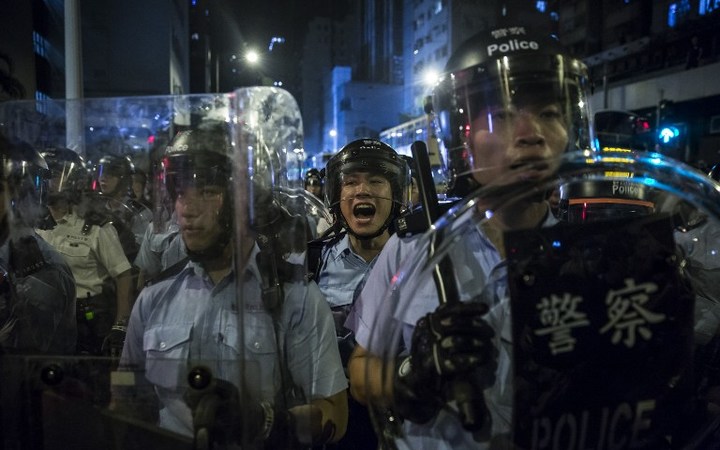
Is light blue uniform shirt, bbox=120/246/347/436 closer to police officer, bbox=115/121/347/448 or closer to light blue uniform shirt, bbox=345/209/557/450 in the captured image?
police officer, bbox=115/121/347/448

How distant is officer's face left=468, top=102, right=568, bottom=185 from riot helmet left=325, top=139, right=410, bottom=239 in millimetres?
1914


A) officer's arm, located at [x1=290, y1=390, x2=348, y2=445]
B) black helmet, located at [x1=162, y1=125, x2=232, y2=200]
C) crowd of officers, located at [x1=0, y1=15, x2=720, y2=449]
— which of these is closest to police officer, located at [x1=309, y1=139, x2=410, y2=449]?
crowd of officers, located at [x1=0, y1=15, x2=720, y2=449]

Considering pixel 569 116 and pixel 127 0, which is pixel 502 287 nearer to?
pixel 569 116

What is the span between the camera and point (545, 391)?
3.82 feet

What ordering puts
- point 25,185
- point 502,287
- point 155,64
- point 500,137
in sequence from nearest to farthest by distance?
1. point 502,287
2. point 25,185
3. point 500,137
4. point 155,64

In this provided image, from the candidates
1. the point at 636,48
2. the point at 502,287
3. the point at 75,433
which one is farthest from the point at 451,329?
the point at 636,48

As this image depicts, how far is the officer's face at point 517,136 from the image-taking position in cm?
178

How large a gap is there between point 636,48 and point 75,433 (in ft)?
97.0

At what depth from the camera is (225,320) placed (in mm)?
1459

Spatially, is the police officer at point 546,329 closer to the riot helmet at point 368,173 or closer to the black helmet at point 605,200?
the black helmet at point 605,200

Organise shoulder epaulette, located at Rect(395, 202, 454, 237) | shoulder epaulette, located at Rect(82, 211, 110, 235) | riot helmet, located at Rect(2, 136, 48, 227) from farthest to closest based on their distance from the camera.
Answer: shoulder epaulette, located at Rect(82, 211, 110, 235) < shoulder epaulette, located at Rect(395, 202, 454, 237) < riot helmet, located at Rect(2, 136, 48, 227)

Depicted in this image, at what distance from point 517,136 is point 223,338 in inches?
46.6

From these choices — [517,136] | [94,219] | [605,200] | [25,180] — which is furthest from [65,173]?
[605,200]

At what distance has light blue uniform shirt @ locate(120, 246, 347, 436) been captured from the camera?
1.26 meters
